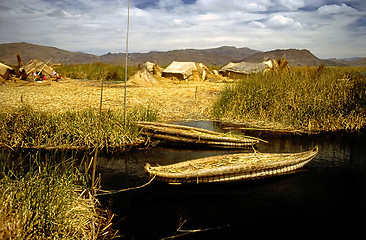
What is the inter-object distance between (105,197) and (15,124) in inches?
137

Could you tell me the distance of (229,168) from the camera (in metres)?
4.97

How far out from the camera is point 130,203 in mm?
4441

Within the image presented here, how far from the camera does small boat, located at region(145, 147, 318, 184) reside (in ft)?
15.8

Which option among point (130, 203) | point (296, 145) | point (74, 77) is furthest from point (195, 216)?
point (74, 77)

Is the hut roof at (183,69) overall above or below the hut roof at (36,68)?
above

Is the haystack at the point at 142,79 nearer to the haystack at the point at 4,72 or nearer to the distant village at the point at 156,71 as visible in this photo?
the distant village at the point at 156,71

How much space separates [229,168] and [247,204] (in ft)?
2.27

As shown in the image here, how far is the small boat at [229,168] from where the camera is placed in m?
4.82

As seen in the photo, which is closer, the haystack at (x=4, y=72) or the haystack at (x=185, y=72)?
the haystack at (x=4, y=72)

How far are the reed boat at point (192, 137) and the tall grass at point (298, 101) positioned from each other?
300 centimetres

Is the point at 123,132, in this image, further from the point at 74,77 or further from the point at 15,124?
the point at 74,77

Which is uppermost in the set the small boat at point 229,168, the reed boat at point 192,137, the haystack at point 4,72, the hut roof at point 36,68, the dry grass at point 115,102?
the hut roof at point 36,68

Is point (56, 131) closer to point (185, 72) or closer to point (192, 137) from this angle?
point (192, 137)

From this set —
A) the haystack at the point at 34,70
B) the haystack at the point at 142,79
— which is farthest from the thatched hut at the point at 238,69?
the haystack at the point at 34,70
